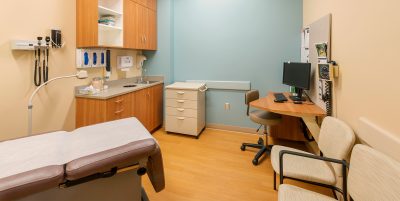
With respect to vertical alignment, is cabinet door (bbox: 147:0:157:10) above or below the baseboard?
above

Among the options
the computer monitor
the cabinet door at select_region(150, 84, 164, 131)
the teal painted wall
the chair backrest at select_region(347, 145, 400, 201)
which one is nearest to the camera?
the chair backrest at select_region(347, 145, 400, 201)

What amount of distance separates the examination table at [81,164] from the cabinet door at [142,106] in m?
Answer: 1.61

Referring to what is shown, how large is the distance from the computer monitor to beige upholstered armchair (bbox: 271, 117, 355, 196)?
0.93 metres

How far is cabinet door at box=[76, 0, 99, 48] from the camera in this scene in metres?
2.70

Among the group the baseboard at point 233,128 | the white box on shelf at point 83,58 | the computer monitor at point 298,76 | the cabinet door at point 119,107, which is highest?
the white box on shelf at point 83,58

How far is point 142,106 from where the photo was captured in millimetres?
3488

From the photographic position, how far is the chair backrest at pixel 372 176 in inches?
39.0

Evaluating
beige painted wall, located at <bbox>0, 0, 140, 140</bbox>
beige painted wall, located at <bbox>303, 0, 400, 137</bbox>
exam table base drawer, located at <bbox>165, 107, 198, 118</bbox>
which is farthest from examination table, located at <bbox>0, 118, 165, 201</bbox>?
exam table base drawer, located at <bbox>165, 107, 198, 118</bbox>

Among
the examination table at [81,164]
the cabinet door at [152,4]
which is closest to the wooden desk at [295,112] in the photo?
the examination table at [81,164]

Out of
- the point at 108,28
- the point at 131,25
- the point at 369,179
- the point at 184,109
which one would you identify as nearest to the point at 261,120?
the point at 184,109

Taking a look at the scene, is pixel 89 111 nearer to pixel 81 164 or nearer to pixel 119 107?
pixel 119 107

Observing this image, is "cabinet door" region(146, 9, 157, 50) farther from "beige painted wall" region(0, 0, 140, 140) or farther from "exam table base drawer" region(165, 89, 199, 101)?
"beige painted wall" region(0, 0, 140, 140)

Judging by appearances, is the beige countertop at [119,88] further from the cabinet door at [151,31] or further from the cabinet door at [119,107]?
the cabinet door at [151,31]

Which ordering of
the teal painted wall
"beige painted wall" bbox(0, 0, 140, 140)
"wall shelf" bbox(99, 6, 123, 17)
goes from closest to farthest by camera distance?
"beige painted wall" bbox(0, 0, 140, 140)
"wall shelf" bbox(99, 6, 123, 17)
the teal painted wall
